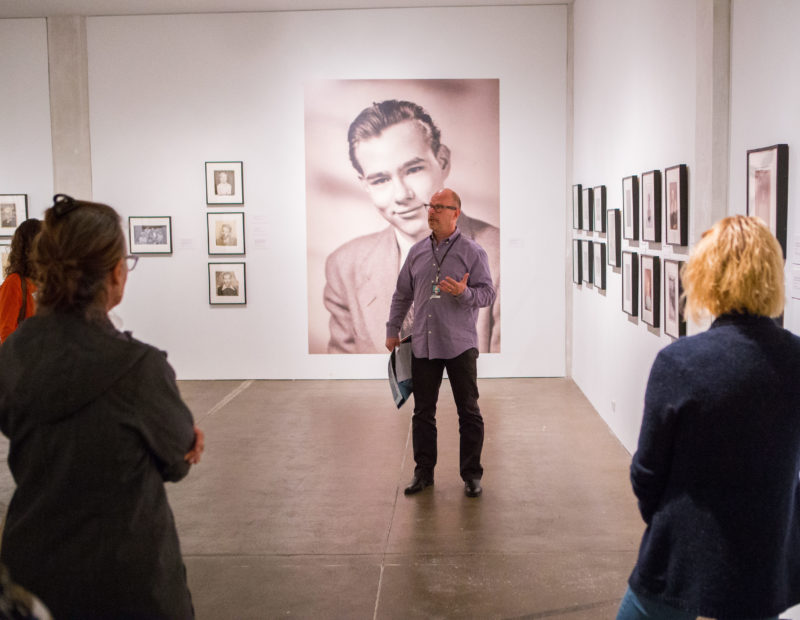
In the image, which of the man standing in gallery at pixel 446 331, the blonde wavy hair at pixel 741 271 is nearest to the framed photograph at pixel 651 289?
the man standing in gallery at pixel 446 331

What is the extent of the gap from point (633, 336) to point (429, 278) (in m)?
1.73

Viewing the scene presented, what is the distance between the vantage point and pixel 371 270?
9.99 metres

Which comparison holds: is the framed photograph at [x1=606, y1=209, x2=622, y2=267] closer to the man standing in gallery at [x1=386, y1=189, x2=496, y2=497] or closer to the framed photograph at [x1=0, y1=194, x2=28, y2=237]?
the man standing in gallery at [x1=386, y1=189, x2=496, y2=497]

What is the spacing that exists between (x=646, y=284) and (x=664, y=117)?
1.08m

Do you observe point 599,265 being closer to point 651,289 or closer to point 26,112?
point 651,289

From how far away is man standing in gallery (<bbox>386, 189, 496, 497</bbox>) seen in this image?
5.47m

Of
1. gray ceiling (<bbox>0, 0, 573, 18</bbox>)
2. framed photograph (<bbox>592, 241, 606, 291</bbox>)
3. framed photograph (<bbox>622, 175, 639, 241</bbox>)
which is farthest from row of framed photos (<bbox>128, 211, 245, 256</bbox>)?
framed photograph (<bbox>622, 175, 639, 241</bbox>)

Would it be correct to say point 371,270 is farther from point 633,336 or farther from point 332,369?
point 633,336

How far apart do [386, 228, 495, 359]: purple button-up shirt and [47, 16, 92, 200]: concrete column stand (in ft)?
19.2

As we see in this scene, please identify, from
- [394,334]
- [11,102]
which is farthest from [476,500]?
[11,102]

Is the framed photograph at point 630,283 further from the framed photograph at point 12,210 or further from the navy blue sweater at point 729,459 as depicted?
the framed photograph at point 12,210

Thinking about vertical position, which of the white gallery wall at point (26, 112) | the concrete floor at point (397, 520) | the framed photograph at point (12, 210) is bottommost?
the concrete floor at point (397, 520)

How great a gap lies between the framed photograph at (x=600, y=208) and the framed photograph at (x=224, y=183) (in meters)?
4.09

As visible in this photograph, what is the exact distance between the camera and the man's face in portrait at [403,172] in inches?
389
